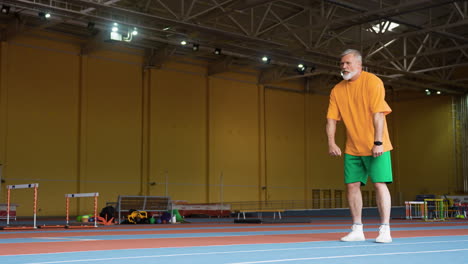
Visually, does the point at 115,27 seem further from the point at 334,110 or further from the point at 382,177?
the point at 382,177

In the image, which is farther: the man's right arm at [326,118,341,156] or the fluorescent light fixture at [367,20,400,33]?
the fluorescent light fixture at [367,20,400,33]

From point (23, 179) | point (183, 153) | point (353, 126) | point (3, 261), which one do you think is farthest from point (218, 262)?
point (183, 153)

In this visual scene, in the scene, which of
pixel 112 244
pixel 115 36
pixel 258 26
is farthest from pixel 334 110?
pixel 258 26

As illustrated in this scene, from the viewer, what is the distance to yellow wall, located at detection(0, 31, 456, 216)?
26.9 metres

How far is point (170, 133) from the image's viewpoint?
31.1 metres

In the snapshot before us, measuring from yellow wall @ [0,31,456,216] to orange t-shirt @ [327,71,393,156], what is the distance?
69.4 feet

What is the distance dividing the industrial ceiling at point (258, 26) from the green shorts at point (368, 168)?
48.8ft

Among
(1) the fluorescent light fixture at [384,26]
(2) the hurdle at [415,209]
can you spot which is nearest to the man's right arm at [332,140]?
(2) the hurdle at [415,209]

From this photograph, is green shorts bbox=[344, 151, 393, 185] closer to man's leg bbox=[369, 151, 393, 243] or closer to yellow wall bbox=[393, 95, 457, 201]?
man's leg bbox=[369, 151, 393, 243]

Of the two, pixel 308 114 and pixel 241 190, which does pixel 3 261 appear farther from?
pixel 308 114

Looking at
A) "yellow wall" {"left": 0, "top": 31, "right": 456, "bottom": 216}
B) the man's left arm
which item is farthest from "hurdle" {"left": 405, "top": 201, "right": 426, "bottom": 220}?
the man's left arm

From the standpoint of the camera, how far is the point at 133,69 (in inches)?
1187

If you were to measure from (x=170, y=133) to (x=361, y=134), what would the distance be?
2430cm

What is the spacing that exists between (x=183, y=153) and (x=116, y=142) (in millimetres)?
3680
